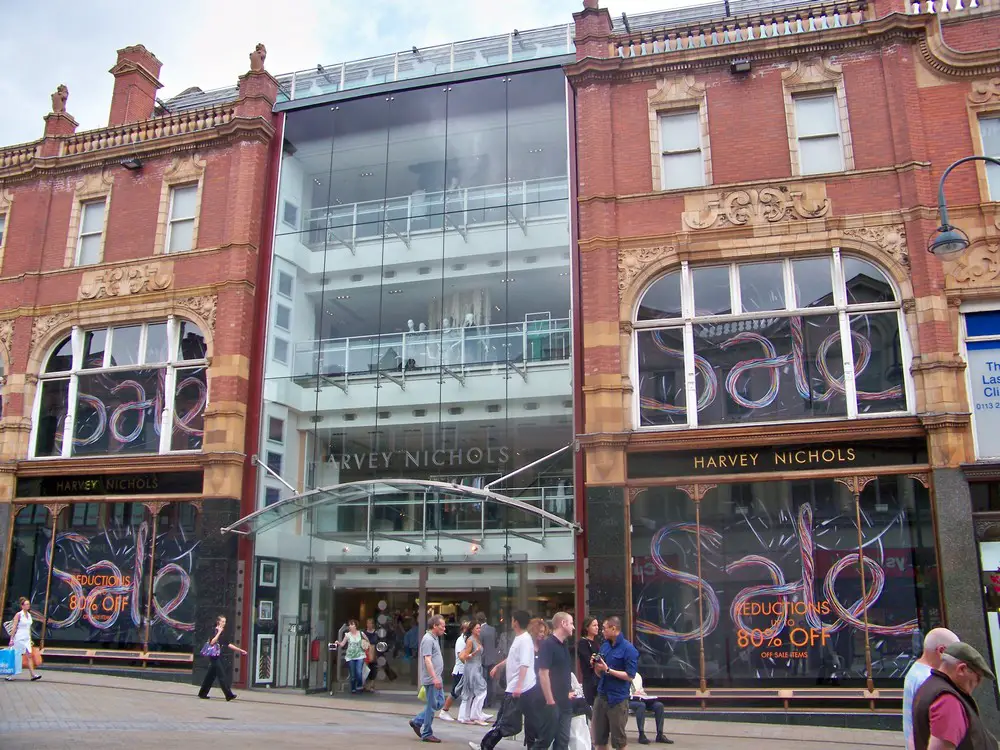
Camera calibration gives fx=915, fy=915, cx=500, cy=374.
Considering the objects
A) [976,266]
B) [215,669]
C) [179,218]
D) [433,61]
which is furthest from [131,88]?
[976,266]

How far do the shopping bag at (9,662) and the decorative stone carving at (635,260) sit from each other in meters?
13.7

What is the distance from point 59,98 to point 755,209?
18546mm

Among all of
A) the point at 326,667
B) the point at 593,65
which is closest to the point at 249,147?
the point at 593,65

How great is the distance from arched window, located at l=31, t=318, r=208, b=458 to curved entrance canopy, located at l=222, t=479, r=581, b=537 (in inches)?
114

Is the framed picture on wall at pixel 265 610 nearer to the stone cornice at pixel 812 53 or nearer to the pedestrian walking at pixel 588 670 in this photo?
the pedestrian walking at pixel 588 670

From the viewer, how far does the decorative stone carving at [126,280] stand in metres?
22.0

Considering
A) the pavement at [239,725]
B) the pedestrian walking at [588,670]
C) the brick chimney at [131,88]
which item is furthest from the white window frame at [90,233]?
the pedestrian walking at [588,670]

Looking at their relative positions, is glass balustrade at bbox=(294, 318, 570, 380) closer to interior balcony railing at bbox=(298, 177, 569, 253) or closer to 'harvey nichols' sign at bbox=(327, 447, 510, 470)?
'harvey nichols' sign at bbox=(327, 447, 510, 470)

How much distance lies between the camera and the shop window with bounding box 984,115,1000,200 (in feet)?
57.6

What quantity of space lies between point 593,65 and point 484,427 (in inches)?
322

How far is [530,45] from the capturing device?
22328 millimetres

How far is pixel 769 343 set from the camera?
1781 centimetres

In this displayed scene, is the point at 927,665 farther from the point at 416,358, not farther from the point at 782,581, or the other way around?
the point at 416,358

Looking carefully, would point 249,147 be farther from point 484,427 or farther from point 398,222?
point 484,427
